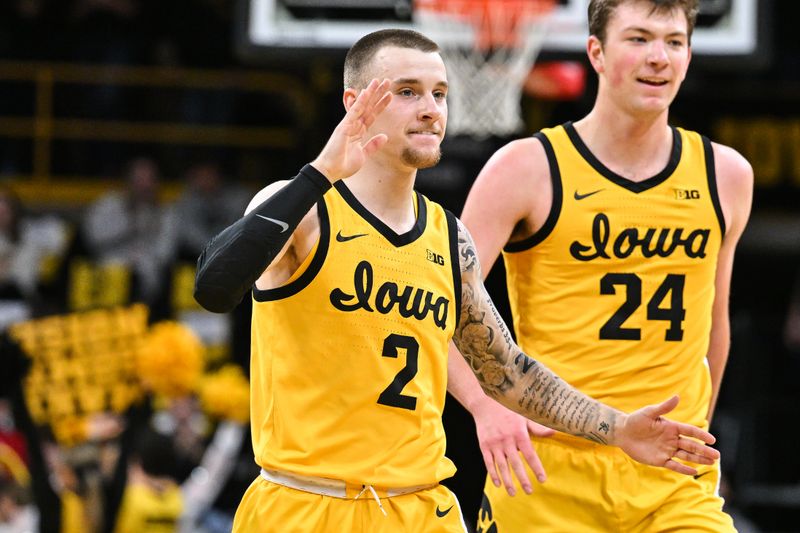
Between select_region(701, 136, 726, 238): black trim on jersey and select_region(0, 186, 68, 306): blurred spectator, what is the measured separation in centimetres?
917

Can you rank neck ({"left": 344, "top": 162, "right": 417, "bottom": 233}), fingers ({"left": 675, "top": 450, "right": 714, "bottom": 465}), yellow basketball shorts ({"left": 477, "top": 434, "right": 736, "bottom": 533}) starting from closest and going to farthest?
1. neck ({"left": 344, "top": 162, "right": 417, "bottom": 233})
2. fingers ({"left": 675, "top": 450, "right": 714, "bottom": 465})
3. yellow basketball shorts ({"left": 477, "top": 434, "right": 736, "bottom": 533})

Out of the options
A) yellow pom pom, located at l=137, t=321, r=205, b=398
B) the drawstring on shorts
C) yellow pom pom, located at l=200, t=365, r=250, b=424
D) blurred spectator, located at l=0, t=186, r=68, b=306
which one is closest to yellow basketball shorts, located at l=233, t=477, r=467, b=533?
the drawstring on shorts

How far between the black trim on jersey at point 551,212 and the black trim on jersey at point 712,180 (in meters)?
0.58

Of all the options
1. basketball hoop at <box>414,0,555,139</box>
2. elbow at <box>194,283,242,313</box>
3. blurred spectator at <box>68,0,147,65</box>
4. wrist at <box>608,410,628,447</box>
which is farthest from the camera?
blurred spectator at <box>68,0,147,65</box>

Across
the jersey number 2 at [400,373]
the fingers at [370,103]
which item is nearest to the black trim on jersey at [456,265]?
the jersey number 2 at [400,373]

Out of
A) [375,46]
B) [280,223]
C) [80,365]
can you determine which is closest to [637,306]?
[375,46]

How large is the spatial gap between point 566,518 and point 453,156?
21.9ft

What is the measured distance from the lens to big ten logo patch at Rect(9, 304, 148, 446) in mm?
11461

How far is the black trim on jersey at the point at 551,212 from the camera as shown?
5590mm

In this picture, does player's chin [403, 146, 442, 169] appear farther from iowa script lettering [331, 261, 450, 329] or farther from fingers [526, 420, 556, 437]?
fingers [526, 420, 556, 437]

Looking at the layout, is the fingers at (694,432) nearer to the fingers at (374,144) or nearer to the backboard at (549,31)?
the fingers at (374,144)

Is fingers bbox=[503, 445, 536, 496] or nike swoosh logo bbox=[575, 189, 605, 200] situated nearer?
fingers bbox=[503, 445, 536, 496]

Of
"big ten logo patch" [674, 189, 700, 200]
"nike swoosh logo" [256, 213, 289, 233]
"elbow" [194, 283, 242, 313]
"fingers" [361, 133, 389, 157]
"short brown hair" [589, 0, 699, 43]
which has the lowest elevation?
"elbow" [194, 283, 242, 313]

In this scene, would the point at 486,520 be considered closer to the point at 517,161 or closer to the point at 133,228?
the point at 517,161
